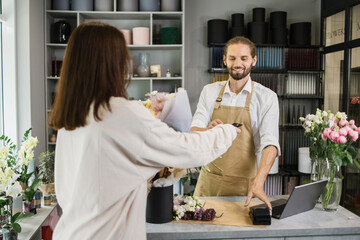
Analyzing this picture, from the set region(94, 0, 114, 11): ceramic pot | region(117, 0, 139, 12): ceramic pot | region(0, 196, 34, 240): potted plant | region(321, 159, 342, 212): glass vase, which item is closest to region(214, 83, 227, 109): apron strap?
region(321, 159, 342, 212): glass vase

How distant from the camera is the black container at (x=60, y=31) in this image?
4426 mm

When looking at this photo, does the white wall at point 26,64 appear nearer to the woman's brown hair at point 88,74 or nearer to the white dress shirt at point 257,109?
the white dress shirt at point 257,109

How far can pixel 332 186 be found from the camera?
6.51 feet

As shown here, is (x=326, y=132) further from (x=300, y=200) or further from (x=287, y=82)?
(x=287, y=82)

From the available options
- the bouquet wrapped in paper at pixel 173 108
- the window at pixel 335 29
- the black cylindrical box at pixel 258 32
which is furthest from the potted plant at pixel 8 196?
the window at pixel 335 29

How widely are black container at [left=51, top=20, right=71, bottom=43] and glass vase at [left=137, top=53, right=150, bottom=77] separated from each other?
927 millimetres

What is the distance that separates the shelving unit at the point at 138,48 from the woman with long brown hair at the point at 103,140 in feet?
10.7

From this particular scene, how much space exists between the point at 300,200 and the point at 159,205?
0.71 metres

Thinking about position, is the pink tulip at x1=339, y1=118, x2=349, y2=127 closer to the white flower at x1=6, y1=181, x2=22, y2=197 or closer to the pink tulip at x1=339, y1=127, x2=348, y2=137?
the pink tulip at x1=339, y1=127, x2=348, y2=137

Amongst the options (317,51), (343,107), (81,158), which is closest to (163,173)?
(81,158)

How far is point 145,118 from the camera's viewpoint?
3.98 feet

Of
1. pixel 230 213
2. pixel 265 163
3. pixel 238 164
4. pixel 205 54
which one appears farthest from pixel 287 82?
pixel 230 213

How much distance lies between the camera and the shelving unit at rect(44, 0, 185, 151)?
4.44m

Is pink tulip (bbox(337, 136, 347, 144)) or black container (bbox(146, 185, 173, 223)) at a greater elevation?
pink tulip (bbox(337, 136, 347, 144))
